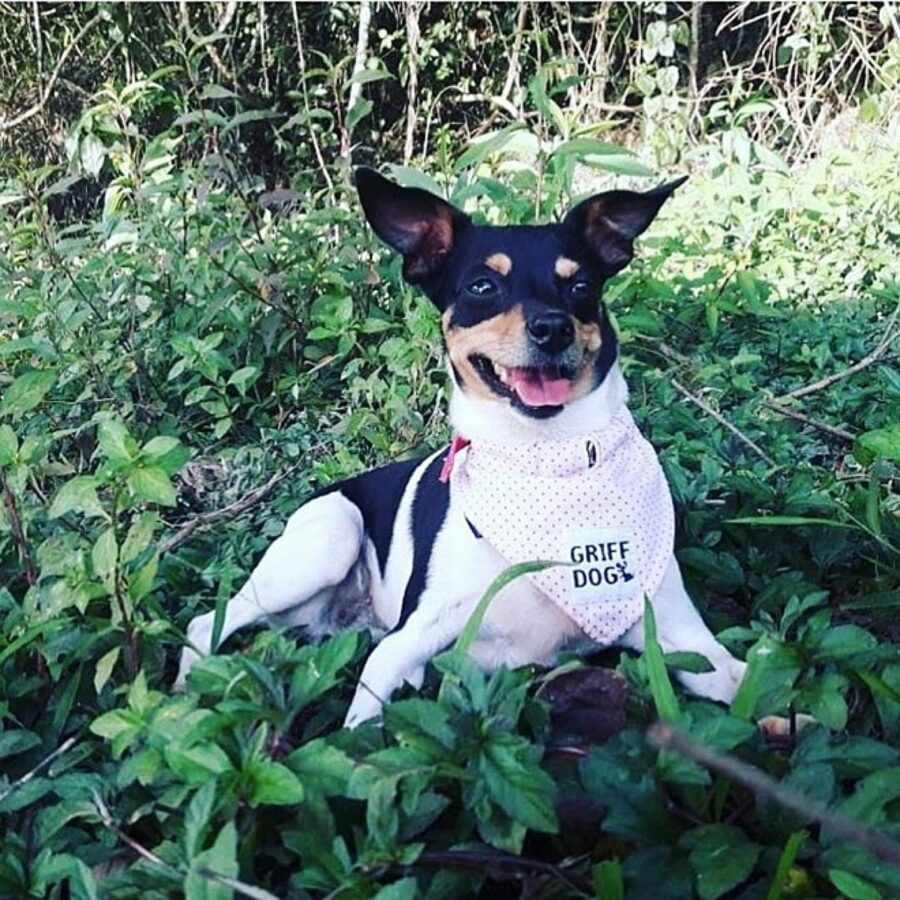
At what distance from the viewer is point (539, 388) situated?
296 cm

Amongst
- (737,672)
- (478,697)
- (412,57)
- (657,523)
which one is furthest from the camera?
(412,57)

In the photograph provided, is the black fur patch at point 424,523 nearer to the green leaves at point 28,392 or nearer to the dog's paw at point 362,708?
the dog's paw at point 362,708

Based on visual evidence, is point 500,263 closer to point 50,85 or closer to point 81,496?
point 81,496

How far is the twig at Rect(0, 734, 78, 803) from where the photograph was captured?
2.28m

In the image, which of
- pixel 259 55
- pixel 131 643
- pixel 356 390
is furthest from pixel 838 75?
pixel 131 643

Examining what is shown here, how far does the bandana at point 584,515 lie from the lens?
2.79 m

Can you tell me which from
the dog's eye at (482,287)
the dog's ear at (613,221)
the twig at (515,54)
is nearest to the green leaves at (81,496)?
the dog's eye at (482,287)

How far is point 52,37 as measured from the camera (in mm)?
8656

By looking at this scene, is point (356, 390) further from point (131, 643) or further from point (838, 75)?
point (838, 75)

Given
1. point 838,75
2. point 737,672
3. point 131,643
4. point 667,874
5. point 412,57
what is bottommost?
point 838,75

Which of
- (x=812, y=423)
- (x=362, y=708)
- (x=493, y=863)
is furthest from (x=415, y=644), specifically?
(x=812, y=423)

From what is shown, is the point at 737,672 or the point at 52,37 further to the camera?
the point at 52,37

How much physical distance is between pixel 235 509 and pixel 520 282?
1.29 metres

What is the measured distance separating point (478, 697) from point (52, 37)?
26.4 feet
